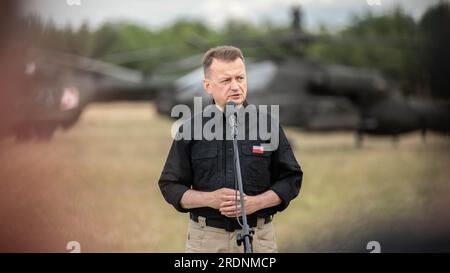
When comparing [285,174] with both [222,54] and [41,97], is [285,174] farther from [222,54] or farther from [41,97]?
[41,97]

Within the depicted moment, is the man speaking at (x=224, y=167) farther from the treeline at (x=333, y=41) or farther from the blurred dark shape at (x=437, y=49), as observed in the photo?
the blurred dark shape at (x=437, y=49)

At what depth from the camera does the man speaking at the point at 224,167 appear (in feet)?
3.92

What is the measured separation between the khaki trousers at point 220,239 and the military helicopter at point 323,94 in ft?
17.7

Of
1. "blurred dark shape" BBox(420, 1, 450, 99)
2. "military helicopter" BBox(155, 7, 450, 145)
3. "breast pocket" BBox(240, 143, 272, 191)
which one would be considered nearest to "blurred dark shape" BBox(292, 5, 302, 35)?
"military helicopter" BBox(155, 7, 450, 145)

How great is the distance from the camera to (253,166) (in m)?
1.21

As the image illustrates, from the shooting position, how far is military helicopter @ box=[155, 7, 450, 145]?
6980 millimetres

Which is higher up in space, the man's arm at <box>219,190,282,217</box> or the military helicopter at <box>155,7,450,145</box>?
the military helicopter at <box>155,7,450,145</box>

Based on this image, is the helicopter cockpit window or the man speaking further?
the helicopter cockpit window

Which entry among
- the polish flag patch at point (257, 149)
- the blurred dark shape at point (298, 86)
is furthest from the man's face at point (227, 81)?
the blurred dark shape at point (298, 86)

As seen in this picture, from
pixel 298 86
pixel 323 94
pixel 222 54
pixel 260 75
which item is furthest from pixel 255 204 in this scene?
pixel 323 94

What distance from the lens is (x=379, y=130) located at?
7359 millimetres

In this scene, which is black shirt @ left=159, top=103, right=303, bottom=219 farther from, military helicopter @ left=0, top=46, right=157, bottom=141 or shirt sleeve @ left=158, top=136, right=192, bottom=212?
military helicopter @ left=0, top=46, right=157, bottom=141

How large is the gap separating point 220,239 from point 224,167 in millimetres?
168

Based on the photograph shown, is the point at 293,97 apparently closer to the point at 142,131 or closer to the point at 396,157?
the point at 396,157
